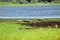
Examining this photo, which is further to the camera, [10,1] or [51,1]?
[10,1]

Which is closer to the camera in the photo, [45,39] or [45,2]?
[45,39]

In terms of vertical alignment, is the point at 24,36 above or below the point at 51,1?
above

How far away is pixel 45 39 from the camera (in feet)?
64.1

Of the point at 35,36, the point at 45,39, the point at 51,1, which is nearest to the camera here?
the point at 45,39

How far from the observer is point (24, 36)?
68.8 ft

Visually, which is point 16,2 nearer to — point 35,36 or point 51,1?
point 51,1

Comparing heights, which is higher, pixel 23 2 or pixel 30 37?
pixel 30 37

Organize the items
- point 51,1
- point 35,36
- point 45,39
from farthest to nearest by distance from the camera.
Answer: point 51,1 < point 35,36 < point 45,39

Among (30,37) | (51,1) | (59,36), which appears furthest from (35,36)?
(51,1)

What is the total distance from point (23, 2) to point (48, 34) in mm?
115056

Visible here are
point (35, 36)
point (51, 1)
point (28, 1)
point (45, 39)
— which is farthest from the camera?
point (28, 1)

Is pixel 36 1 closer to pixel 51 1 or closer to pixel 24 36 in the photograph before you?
pixel 51 1

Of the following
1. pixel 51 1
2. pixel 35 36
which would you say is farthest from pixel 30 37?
pixel 51 1

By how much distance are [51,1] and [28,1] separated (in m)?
15.0
